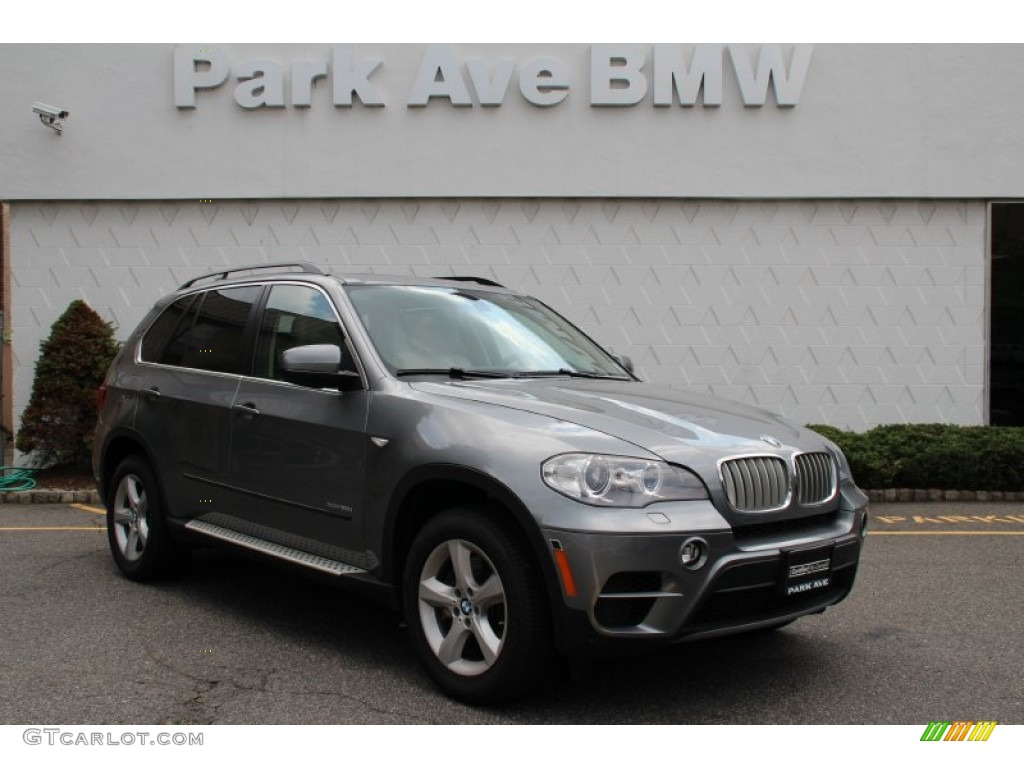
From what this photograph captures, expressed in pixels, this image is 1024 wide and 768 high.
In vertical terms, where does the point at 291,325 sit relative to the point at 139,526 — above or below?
above

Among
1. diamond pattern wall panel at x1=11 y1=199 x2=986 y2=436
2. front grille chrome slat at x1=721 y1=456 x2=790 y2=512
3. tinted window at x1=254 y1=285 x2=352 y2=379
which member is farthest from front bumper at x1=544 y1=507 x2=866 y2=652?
diamond pattern wall panel at x1=11 y1=199 x2=986 y2=436

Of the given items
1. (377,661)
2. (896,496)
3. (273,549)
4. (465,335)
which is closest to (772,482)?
(465,335)

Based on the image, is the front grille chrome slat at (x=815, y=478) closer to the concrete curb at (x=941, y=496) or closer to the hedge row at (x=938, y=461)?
the hedge row at (x=938, y=461)

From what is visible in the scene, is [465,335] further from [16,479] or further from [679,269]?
[16,479]

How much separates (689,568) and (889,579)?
340 centimetres

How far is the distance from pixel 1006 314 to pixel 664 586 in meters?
10.6

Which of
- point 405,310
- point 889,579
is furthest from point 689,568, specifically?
point 889,579

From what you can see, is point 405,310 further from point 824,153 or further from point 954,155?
point 954,155

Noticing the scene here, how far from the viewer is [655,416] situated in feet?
13.8

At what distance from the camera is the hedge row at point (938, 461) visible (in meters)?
10.2

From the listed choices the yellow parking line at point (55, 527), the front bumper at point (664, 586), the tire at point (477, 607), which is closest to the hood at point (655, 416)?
the front bumper at point (664, 586)

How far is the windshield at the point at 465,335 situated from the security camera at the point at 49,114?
8610 millimetres

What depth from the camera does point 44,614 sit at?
549 cm

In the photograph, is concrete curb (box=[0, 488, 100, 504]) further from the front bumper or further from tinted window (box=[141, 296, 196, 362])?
the front bumper
